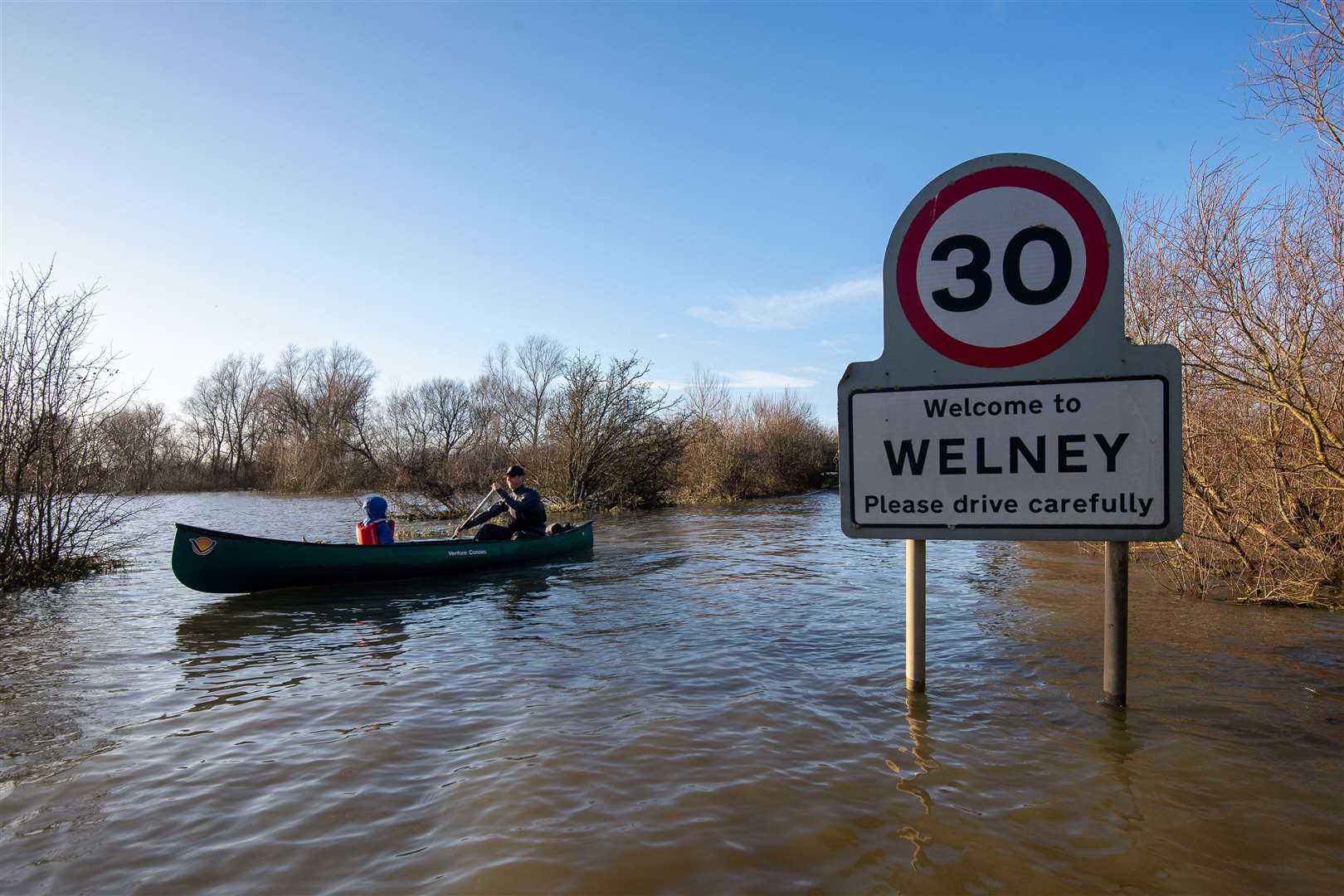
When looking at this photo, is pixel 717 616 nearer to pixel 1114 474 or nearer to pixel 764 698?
pixel 764 698

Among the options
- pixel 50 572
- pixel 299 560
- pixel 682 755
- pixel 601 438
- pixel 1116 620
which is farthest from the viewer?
pixel 601 438

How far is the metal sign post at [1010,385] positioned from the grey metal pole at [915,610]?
26 cm

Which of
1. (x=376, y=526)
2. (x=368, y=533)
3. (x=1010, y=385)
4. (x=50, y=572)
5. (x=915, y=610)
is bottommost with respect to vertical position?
(x=50, y=572)

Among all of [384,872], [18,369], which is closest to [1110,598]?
[384,872]

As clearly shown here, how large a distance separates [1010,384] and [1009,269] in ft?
1.59

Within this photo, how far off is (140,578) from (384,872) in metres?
13.3

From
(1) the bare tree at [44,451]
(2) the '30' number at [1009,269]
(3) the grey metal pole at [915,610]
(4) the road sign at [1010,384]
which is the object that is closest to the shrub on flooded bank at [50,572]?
(1) the bare tree at [44,451]

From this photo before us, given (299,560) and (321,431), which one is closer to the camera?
(299,560)

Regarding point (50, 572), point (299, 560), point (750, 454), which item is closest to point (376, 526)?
point (299, 560)

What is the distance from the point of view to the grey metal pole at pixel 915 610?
11.3 ft

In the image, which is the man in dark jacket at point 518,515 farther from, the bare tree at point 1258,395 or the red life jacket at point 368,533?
the bare tree at point 1258,395

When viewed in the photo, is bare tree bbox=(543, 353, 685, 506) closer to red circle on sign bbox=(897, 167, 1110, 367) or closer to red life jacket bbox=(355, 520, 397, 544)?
red life jacket bbox=(355, 520, 397, 544)

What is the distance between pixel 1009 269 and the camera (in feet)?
10.2

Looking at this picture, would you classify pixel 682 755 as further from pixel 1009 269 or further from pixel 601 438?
pixel 601 438
